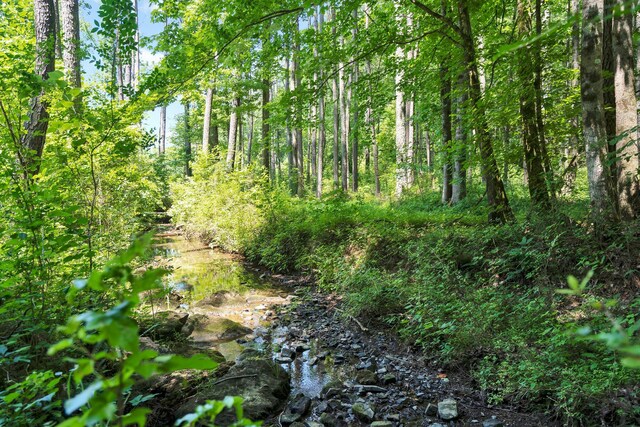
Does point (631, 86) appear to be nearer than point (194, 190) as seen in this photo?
Yes

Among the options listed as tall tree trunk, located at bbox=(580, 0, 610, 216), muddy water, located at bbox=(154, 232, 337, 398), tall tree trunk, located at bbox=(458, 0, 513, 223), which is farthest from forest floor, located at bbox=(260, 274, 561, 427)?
tall tree trunk, located at bbox=(458, 0, 513, 223)

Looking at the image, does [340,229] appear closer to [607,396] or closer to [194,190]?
[607,396]

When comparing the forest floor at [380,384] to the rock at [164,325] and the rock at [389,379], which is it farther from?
the rock at [164,325]

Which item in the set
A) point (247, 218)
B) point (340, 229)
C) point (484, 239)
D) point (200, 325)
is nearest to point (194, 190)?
point (247, 218)

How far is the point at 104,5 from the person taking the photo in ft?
12.9

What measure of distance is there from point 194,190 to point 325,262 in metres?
8.40

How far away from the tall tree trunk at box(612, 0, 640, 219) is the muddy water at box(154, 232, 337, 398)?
4584mm

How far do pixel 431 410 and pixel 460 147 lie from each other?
4.91 m

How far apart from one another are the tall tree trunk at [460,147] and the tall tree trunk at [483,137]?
0.25 meters

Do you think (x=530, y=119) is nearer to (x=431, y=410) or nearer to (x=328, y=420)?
(x=431, y=410)

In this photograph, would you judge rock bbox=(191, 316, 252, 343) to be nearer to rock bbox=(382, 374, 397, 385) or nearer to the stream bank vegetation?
the stream bank vegetation

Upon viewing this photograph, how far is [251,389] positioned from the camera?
4.21 m

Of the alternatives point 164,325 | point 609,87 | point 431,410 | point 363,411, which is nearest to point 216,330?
point 164,325


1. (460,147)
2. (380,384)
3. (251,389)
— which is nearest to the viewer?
(251,389)
